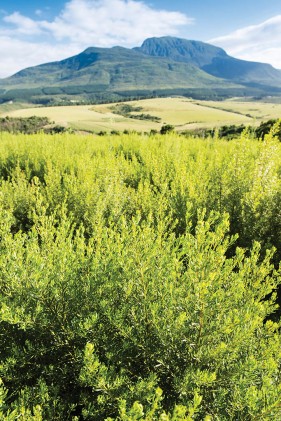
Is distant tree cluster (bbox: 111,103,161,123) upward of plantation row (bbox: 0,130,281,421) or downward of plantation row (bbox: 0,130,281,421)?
upward

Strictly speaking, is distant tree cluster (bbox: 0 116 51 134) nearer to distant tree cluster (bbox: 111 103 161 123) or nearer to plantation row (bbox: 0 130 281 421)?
distant tree cluster (bbox: 111 103 161 123)

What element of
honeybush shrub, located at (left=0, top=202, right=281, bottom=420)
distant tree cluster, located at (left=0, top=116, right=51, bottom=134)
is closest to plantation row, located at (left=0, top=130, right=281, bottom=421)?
honeybush shrub, located at (left=0, top=202, right=281, bottom=420)

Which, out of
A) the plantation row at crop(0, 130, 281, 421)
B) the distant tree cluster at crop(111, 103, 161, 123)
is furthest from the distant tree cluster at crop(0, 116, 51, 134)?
the plantation row at crop(0, 130, 281, 421)

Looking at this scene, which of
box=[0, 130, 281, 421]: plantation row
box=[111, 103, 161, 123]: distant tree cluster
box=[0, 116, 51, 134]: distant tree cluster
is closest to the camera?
box=[0, 130, 281, 421]: plantation row

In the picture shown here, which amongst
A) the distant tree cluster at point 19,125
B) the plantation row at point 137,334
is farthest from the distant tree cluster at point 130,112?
the plantation row at point 137,334

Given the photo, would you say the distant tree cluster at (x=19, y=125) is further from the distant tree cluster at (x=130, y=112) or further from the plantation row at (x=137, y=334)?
the plantation row at (x=137, y=334)

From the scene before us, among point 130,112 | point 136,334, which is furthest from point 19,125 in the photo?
point 130,112

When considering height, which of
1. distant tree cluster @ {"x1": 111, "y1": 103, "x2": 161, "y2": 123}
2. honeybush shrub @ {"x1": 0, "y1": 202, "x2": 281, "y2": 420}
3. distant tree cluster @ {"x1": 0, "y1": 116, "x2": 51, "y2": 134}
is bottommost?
honeybush shrub @ {"x1": 0, "y1": 202, "x2": 281, "y2": 420}

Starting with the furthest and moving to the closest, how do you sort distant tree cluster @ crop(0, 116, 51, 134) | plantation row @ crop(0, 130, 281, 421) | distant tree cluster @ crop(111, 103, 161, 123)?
distant tree cluster @ crop(111, 103, 161, 123)
distant tree cluster @ crop(0, 116, 51, 134)
plantation row @ crop(0, 130, 281, 421)

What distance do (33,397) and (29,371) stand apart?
1.12 ft

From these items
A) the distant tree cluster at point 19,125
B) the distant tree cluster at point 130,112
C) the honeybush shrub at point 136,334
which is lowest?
the honeybush shrub at point 136,334

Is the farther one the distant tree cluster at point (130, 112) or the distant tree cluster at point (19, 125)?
the distant tree cluster at point (130, 112)

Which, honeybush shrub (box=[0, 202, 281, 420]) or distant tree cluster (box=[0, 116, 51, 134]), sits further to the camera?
distant tree cluster (box=[0, 116, 51, 134])

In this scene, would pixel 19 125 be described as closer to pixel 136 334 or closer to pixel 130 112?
pixel 136 334
